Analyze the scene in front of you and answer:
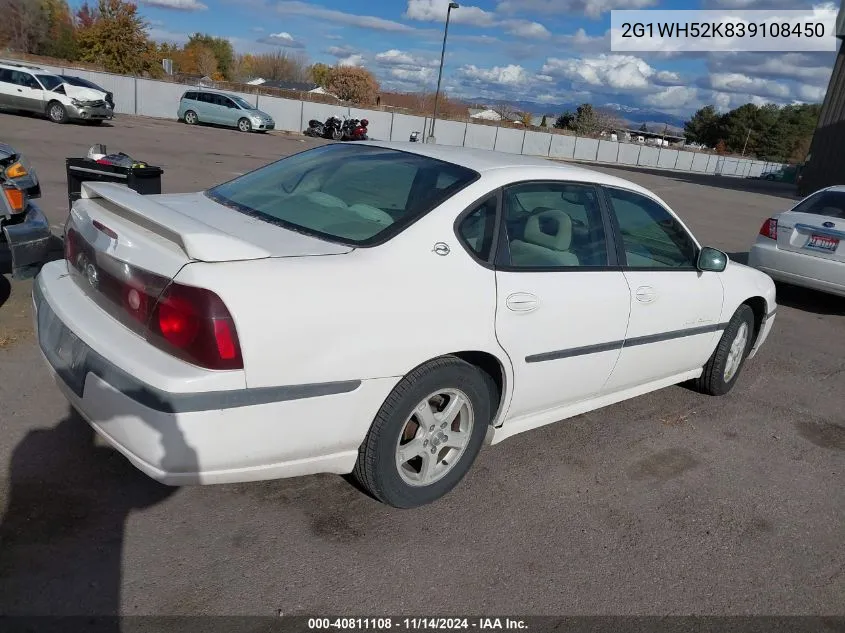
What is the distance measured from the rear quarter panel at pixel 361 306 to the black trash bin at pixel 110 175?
10.9 feet

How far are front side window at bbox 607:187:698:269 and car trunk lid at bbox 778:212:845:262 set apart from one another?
4.02 meters

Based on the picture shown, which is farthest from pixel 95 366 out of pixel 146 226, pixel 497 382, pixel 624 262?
pixel 624 262

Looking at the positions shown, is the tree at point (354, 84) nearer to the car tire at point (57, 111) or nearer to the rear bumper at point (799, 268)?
the car tire at point (57, 111)

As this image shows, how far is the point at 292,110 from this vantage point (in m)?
40.6

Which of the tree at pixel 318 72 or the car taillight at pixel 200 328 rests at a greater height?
the tree at pixel 318 72

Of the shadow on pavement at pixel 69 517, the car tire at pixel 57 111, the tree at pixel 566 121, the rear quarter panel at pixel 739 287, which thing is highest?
the tree at pixel 566 121

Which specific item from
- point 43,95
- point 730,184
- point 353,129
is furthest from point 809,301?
point 730,184

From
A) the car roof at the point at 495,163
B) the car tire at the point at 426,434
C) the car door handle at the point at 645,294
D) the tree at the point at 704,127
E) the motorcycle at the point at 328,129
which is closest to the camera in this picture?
the car tire at the point at 426,434

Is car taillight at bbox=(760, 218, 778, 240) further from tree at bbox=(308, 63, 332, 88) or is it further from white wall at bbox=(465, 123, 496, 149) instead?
tree at bbox=(308, 63, 332, 88)

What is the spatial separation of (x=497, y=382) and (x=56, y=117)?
79.8ft

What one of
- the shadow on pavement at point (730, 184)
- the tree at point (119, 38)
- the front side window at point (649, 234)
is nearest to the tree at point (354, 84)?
the tree at point (119, 38)

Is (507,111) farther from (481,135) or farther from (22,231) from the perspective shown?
(22,231)

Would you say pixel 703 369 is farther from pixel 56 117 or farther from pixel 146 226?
pixel 56 117

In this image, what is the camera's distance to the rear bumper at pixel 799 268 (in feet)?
24.0
